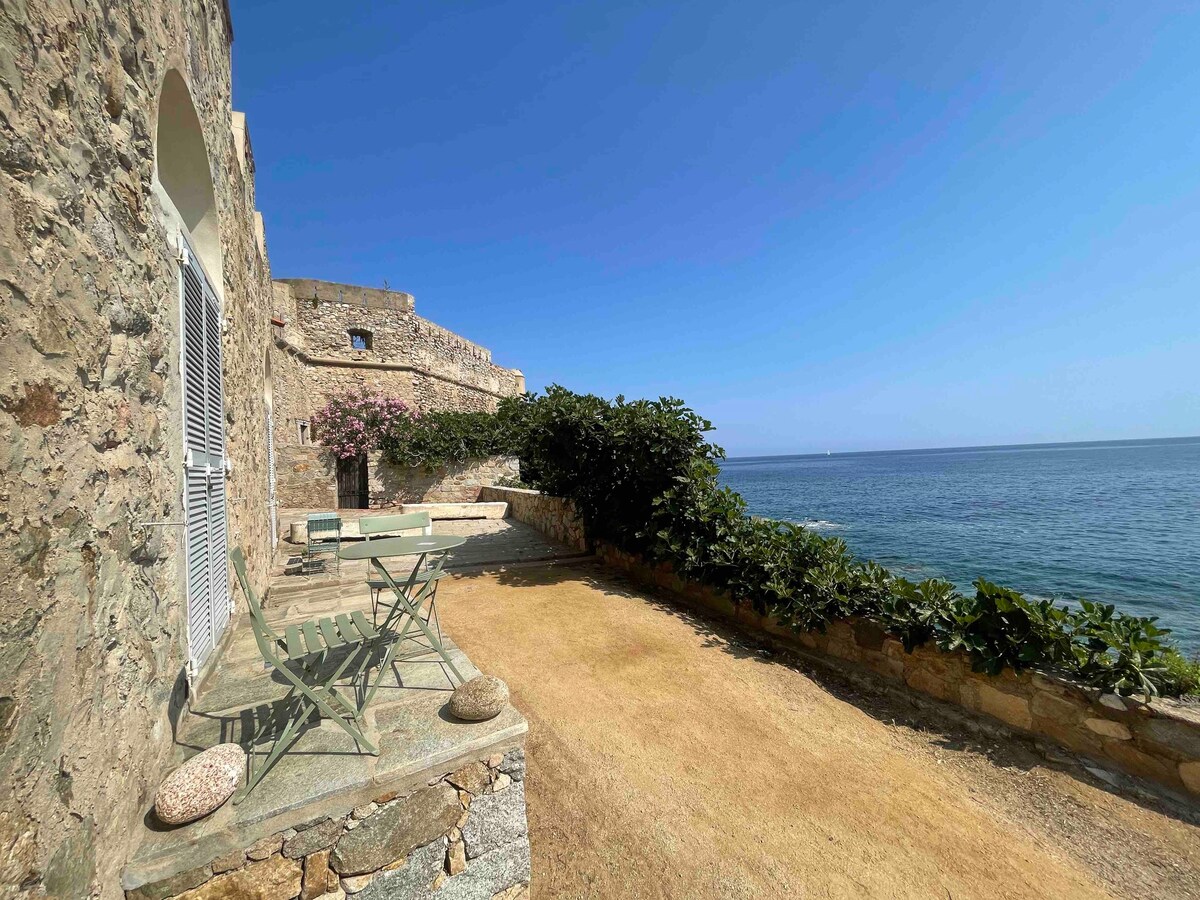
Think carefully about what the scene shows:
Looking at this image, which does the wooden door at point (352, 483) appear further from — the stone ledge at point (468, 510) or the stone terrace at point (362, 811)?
the stone terrace at point (362, 811)

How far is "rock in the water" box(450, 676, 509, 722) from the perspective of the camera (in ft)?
7.64

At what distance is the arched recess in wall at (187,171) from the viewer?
8.84 ft

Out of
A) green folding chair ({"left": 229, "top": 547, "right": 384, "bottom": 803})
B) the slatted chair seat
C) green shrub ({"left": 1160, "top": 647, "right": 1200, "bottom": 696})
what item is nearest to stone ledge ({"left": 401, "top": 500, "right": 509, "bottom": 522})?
green folding chair ({"left": 229, "top": 547, "right": 384, "bottom": 803})

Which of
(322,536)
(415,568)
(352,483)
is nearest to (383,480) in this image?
(352,483)

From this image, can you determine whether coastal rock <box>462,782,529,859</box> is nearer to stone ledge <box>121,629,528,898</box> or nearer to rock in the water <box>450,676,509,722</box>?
stone ledge <box>121,629,528,898</box>

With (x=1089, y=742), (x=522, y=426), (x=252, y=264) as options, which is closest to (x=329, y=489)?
(x=522, y=426)

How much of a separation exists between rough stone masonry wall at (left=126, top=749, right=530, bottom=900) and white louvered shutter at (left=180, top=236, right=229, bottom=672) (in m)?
1.14

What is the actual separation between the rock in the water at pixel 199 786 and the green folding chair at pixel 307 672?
82mm

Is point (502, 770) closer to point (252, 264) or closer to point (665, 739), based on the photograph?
point (665, 739)

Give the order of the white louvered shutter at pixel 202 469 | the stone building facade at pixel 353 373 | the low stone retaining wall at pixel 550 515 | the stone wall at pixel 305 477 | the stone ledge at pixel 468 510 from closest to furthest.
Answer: the white louvered shutter at pixel 202 469, the low stone retaining wall at pixel 550 515, the stone ledge at pixel 468 510, the stone wall at pixel 305 477, the stone building facade at pixel 353 373

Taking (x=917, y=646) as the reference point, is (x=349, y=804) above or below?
above

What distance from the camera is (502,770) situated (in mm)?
2217

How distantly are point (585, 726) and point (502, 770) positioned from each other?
5.24 ft

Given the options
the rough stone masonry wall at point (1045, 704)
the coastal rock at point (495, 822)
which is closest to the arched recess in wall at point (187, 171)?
the coastal rock at point (495, 822)
